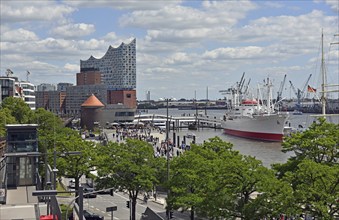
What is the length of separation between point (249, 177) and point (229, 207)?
196cm

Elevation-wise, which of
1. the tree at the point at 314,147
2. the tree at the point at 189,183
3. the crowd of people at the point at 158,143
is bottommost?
the crowd of people at the point at 158,143

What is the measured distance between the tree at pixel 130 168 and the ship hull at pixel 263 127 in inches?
4136

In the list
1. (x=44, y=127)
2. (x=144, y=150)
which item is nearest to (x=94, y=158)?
(x=144, y=150)

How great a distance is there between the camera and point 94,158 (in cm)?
4638

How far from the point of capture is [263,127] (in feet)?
497

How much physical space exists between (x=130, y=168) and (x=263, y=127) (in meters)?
114

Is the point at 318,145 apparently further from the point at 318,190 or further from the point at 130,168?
the point at 130,168

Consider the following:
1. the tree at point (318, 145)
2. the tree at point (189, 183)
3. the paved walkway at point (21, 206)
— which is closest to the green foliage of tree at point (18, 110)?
the paved walkway at point (21, 206)

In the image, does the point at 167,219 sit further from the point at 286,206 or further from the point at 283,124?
the point at 283,124

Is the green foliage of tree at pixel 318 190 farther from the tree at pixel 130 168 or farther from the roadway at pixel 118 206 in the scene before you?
the roadway at pixel 118 206

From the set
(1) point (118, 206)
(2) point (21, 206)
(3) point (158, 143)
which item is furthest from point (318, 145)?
(3) point (158, 143)

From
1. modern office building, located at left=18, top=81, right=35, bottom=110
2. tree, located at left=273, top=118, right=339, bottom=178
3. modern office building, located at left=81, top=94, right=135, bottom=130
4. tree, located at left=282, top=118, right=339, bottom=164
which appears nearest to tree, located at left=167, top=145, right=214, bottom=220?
tree, located at left=273, top=118, right=339, bottom=178

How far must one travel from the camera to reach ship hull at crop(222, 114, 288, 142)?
483ft

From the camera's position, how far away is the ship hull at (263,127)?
14712 centimetres
